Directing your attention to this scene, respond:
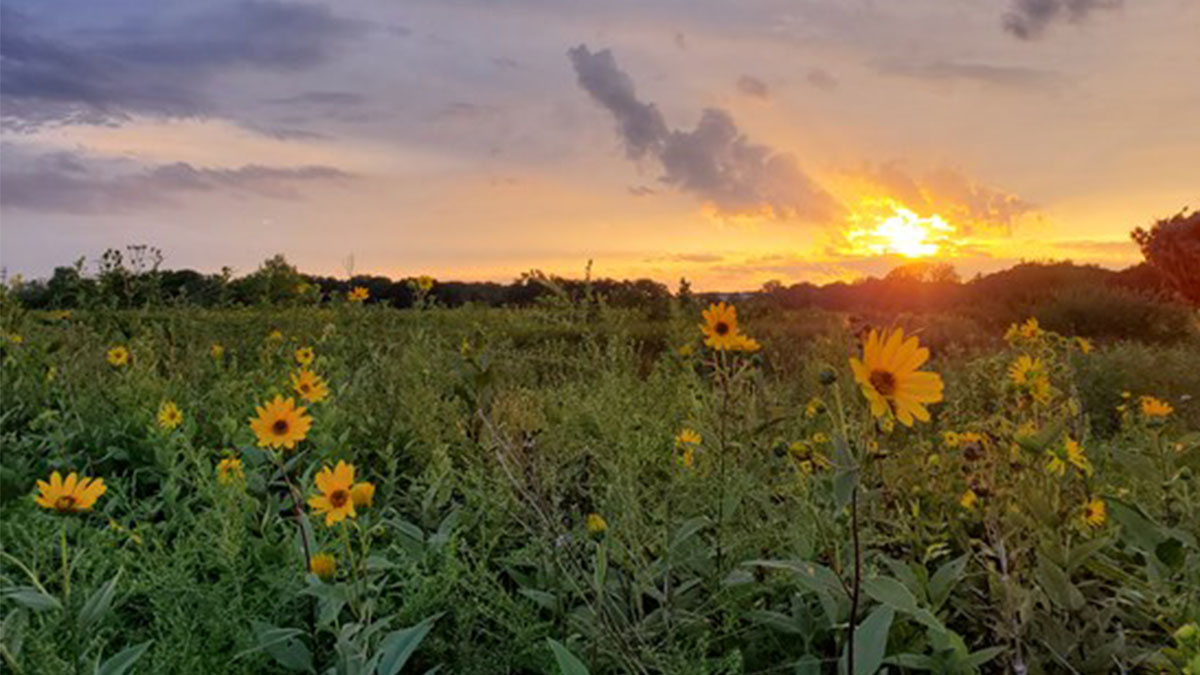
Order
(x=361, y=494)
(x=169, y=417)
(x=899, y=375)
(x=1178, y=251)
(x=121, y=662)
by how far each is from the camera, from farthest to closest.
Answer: (x=1178, y=251)
(x=169, y=417)
(x=361, y=494)
(x=121, y=662)
(x=899, y=375)

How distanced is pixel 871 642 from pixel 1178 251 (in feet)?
64.6

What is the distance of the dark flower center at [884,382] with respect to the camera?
1.38m

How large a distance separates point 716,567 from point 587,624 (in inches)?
13.7

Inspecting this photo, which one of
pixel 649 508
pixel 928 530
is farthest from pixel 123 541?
pixel 928 530

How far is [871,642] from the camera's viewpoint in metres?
1.52

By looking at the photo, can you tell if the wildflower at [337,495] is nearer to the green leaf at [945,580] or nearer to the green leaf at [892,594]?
the green leaf at [892,594]

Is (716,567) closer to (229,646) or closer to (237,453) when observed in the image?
(229,646)

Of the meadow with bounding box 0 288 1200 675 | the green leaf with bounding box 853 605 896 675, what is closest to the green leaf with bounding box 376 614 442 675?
the meadow with bounding box 0 288 1200 675

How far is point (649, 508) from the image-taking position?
95.2 inches

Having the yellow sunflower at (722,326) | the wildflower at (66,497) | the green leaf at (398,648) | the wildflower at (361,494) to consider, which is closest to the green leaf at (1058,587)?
the yellow sunflower at (722,326)

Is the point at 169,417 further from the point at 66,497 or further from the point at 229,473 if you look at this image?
the point at 66,497

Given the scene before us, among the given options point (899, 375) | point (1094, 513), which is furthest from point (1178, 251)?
point (899, 375)

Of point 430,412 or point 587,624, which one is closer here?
point 587,624

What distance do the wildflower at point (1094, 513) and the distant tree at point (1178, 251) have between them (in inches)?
709
